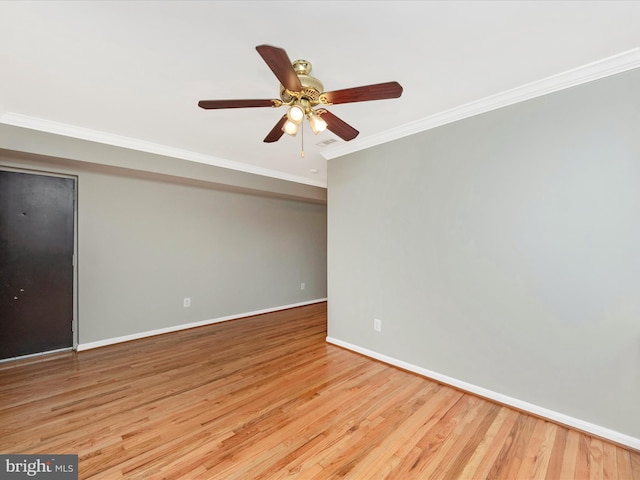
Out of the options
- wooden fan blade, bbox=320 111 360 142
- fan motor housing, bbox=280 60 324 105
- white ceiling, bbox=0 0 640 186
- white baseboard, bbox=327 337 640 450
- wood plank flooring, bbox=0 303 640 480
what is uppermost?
white ceiling, bbox=0 0 640 186

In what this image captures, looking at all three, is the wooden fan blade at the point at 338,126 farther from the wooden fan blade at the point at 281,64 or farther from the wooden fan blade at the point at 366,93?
the wooden fan blade at the point at 281,64

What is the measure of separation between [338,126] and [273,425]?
2.20 meters

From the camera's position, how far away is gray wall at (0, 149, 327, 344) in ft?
11.2

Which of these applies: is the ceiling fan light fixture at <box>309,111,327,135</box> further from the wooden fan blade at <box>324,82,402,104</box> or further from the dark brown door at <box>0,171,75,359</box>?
the dark brown door at <box>0,171,75,359</box>

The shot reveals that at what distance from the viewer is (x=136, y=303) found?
374 cm

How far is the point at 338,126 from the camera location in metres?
2.03

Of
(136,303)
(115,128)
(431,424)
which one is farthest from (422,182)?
(136,303)

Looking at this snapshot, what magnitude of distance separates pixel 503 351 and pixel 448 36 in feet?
7.56

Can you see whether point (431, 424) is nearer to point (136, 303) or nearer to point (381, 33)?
point (381, 33)

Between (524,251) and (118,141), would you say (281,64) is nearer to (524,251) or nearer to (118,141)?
(524,251)

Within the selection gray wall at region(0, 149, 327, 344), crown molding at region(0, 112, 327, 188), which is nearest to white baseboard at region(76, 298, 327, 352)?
gray wall at region(0, 149, 327, 344)

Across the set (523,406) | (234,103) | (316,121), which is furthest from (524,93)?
(523,406)

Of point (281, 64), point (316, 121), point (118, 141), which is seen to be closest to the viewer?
point (281, 64)

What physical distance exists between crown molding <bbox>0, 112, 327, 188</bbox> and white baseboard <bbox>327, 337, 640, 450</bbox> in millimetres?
3105
